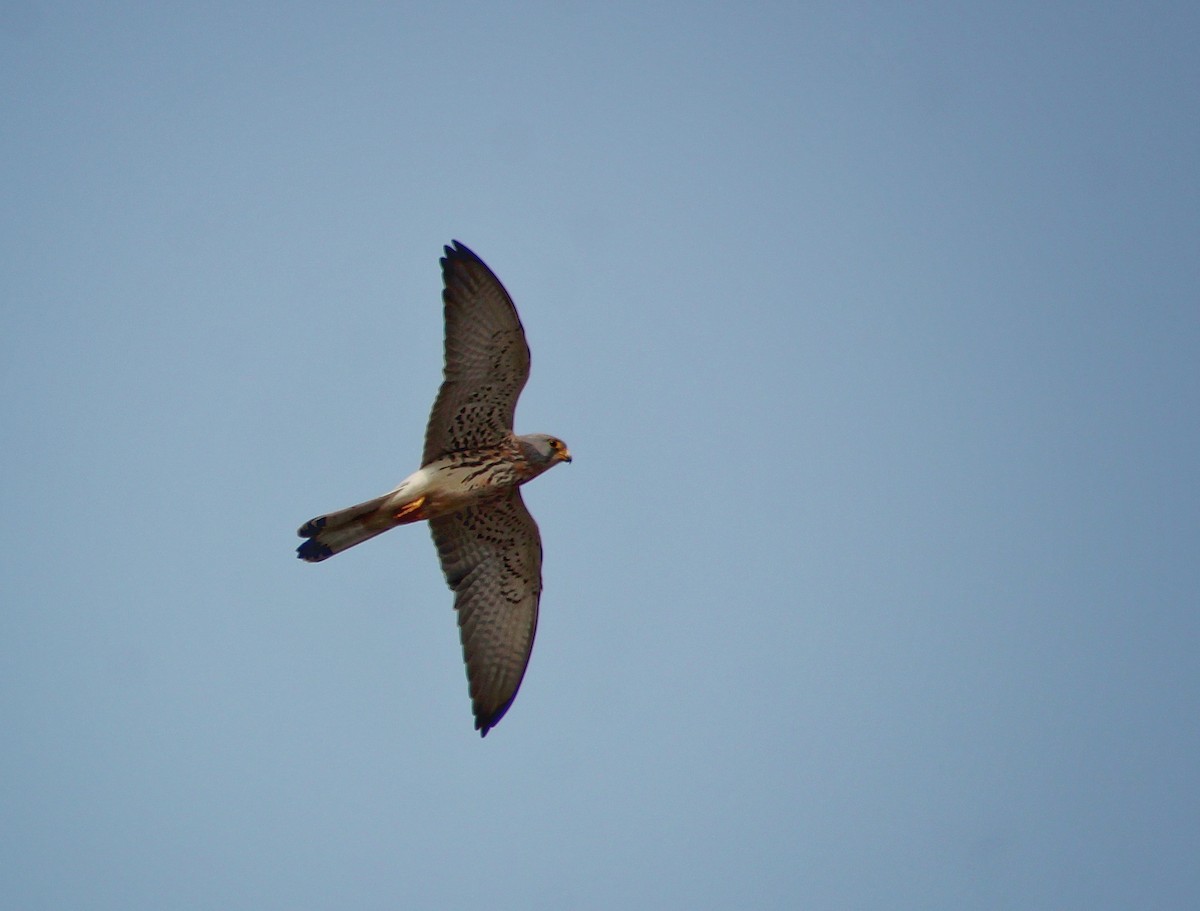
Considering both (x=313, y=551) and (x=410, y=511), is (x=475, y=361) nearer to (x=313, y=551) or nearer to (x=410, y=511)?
(x=410, y=511)

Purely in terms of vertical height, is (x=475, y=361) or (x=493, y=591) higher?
(x=475, y=361)

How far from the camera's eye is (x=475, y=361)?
895 cm

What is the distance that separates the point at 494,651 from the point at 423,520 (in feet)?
4.18

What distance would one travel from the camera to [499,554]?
9688 mm

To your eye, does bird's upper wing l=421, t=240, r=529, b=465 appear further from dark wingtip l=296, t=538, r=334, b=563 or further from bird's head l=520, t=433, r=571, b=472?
dark wingtip l=296, t=538, r=334, b=563

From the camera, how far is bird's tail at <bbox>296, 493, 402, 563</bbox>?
28.6 ft

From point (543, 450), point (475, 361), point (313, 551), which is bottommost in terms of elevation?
point (313, 551)

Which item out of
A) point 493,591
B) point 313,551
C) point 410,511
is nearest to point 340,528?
point 313,551

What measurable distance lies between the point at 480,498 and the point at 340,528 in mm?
1093

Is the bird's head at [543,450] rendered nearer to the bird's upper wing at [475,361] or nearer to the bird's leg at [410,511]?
the bird's upper wing at [475,361]

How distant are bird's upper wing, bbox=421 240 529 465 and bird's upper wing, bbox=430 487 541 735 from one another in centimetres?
74

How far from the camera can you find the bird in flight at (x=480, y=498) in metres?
8.79

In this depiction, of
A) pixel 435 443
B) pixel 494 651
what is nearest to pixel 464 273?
pixel 435 443

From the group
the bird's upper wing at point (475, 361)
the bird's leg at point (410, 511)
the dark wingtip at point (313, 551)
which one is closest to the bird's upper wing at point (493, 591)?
the bird's leg at point (410, 511)
